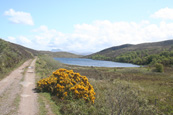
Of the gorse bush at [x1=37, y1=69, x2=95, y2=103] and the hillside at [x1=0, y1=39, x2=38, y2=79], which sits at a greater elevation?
the hillside at [x1=0, y1=39, x2=38, y2=79]

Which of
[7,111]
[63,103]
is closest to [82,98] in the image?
[63,103]

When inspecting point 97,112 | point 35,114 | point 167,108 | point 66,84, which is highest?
point 66,84

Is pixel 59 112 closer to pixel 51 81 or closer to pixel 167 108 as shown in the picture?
pixel 51 81

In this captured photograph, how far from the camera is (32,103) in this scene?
845cm

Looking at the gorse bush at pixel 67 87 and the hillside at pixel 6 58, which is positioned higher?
the hillside at pixel 6 58

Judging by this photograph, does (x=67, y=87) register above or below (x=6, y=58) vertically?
below

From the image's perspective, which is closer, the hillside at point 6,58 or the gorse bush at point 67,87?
the gorse bush at point 67,87

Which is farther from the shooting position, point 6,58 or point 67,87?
point 6,58

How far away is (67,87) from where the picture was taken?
34.7 feet

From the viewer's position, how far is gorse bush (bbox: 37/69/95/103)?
1004cm

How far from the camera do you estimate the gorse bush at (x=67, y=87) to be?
1004 centimetres

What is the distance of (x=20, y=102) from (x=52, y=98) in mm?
2217

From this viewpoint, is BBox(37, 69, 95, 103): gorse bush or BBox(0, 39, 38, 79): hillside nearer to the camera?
BBox(37, 69, 95, 103): gorse bush

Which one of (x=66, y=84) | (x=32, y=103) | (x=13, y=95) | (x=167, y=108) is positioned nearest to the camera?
(x=32, y=103)
